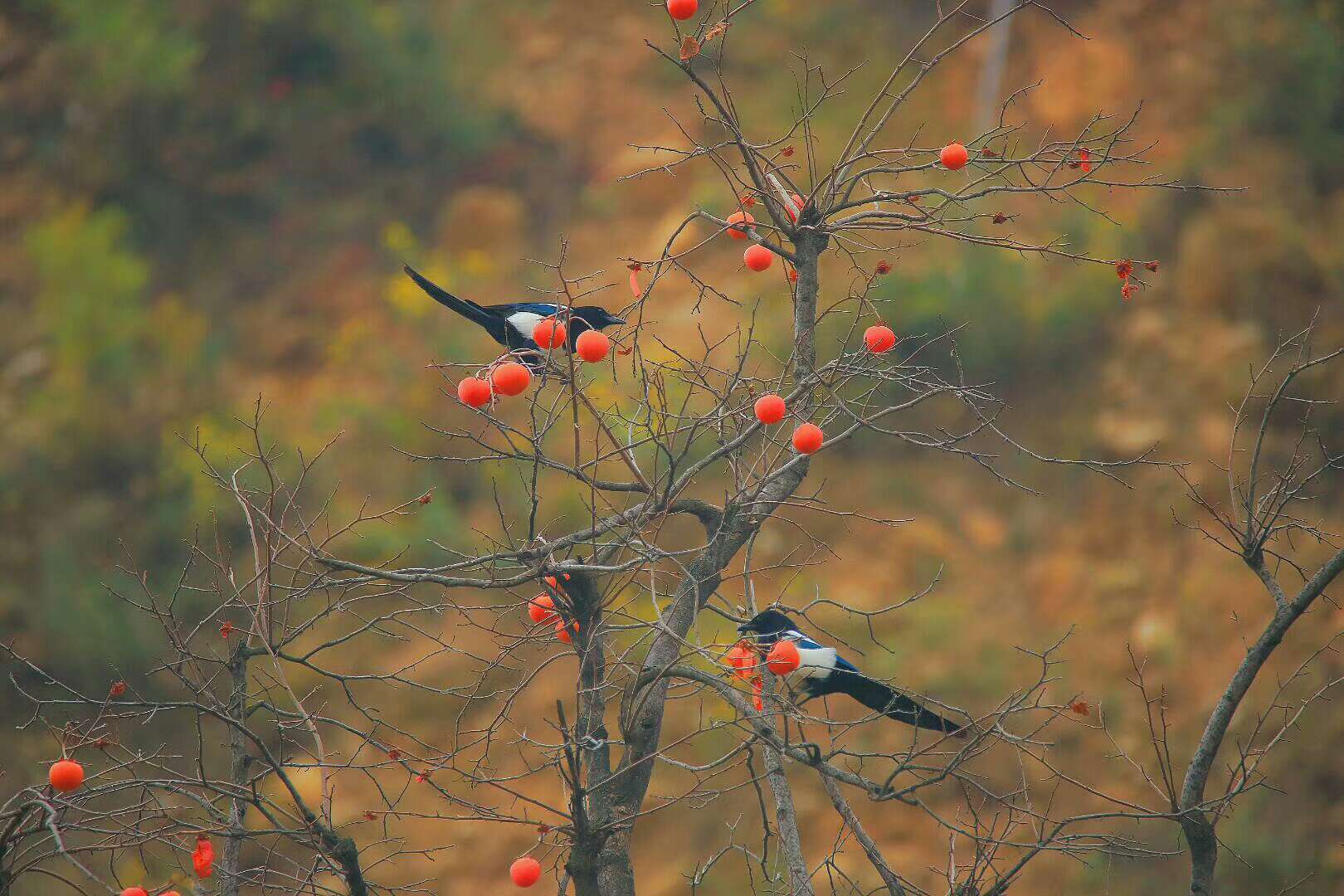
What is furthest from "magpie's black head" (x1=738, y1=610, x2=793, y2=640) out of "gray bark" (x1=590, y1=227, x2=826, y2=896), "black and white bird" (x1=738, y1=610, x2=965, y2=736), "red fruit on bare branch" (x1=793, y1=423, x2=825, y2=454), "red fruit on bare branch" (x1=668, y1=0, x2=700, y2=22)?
"red fruit on bare branch" (x1=668, y1=0, x2=700, y2=22)

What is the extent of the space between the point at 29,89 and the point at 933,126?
30.6 feet

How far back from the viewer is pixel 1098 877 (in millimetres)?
6633

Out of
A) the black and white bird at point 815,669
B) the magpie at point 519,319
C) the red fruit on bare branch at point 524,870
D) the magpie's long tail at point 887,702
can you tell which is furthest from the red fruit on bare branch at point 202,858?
the magpie's long tail at point 887,702

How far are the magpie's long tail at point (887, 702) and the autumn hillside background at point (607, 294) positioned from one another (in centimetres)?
250

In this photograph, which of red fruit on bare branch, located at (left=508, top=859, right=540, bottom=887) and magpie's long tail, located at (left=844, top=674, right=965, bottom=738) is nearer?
red fruit on bare branch, located at (left=508, top=859, right=540, bottom=887)

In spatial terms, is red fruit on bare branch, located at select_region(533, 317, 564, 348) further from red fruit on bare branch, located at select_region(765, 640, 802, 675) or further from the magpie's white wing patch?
the magpie's white wing patch

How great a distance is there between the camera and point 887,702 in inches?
151

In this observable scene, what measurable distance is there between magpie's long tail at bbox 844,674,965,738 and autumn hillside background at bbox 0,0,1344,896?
250cm

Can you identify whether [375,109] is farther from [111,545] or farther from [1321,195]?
[1321,195]

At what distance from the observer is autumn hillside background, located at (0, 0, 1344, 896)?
766 centimetres

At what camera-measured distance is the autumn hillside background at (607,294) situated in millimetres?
7656

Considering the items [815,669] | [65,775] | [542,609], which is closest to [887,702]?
[815,669]

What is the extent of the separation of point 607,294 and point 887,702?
25.7 ft

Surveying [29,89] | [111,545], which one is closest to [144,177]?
[29,89]
